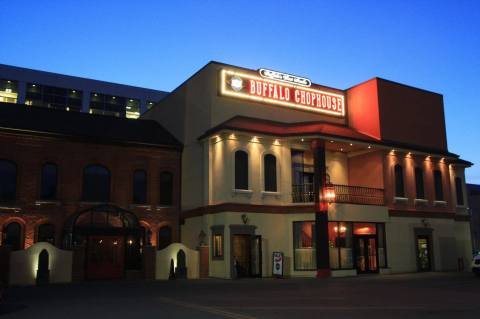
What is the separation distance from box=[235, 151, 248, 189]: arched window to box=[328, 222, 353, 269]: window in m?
5.43

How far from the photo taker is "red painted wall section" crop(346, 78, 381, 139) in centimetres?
3250

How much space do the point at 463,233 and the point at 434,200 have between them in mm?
4617

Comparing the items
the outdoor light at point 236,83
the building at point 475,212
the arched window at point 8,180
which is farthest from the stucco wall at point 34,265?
the building at point 475,212

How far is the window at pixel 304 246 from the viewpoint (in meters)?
27.1

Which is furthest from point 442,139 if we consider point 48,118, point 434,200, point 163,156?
point 48,118

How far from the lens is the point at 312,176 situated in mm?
30375

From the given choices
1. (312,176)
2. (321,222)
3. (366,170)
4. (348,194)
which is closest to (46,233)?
(321,222)

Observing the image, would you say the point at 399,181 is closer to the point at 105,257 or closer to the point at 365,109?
the point at 365,109

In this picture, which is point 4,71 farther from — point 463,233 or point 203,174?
point 463,233

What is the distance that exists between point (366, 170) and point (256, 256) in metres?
9.93

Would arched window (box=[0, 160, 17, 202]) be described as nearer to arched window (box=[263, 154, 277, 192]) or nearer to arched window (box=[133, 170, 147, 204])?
arched window (box=[133, 170, 147, 204])

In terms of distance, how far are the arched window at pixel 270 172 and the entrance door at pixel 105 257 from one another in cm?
871

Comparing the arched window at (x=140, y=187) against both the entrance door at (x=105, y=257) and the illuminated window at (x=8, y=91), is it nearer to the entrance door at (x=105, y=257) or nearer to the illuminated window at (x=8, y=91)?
the entrance door at (x=105, y=257)

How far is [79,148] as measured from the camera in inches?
1116
